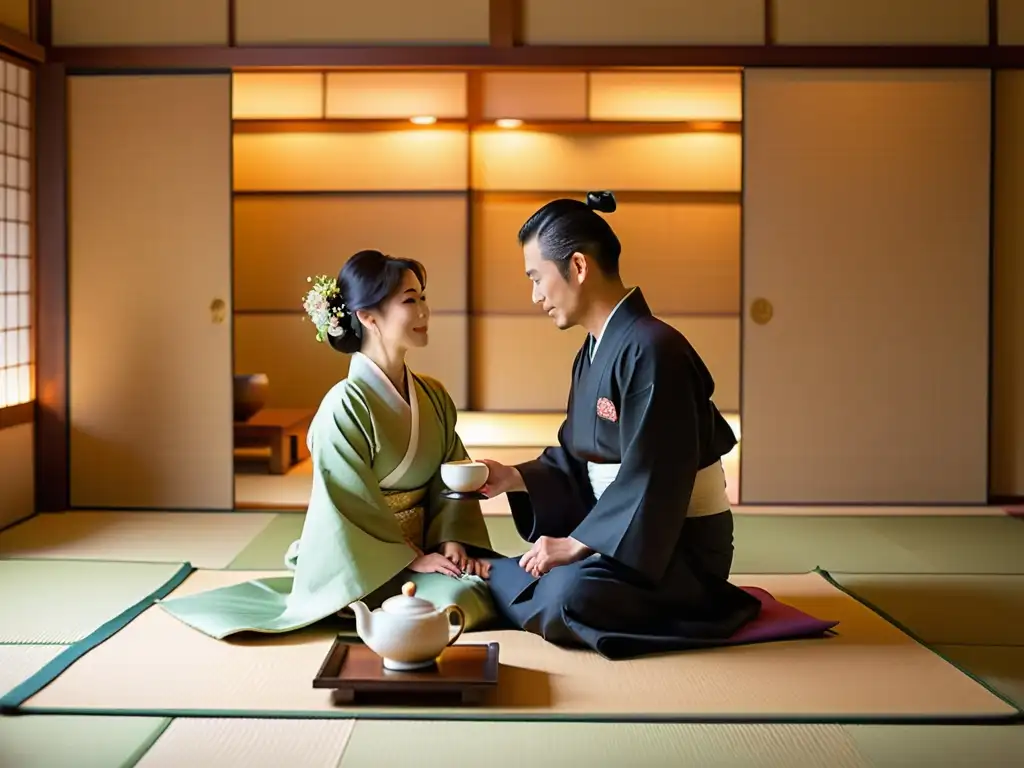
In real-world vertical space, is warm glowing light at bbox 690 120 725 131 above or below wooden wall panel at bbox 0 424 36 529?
above

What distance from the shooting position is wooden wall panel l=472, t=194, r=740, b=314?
8.68 m

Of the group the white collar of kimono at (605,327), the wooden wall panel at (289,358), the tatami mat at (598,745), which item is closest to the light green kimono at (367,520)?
the white collar of kimono at (605,327)

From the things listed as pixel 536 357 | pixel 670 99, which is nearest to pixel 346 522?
pixel 536 357

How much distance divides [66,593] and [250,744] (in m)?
1.61

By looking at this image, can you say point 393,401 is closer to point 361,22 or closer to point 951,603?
point 951,603

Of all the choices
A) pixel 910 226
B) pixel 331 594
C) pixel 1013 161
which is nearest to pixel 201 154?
pixel 331 594

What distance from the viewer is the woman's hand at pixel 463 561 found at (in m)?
3.63

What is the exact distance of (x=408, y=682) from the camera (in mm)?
2805

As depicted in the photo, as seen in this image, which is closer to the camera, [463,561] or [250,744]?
[250,744]

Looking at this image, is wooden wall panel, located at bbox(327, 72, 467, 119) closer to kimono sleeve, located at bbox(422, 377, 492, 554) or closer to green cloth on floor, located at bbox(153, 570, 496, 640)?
kimono sleeve, located at bbox(422, 377, 492, 554)

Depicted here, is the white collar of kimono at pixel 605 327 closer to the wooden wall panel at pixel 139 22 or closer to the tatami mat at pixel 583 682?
the tatami mat at pixel 583 682

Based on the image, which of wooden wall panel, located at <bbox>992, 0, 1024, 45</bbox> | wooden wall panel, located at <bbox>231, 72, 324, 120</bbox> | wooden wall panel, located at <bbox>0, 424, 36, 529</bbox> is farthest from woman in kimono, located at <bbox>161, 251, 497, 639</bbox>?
wooden wall panel, located at <bbox>231, 72, 324, 120</bbox>

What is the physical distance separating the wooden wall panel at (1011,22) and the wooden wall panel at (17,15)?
4249 mm

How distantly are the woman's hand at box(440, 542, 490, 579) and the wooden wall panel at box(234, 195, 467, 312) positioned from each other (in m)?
5.04
